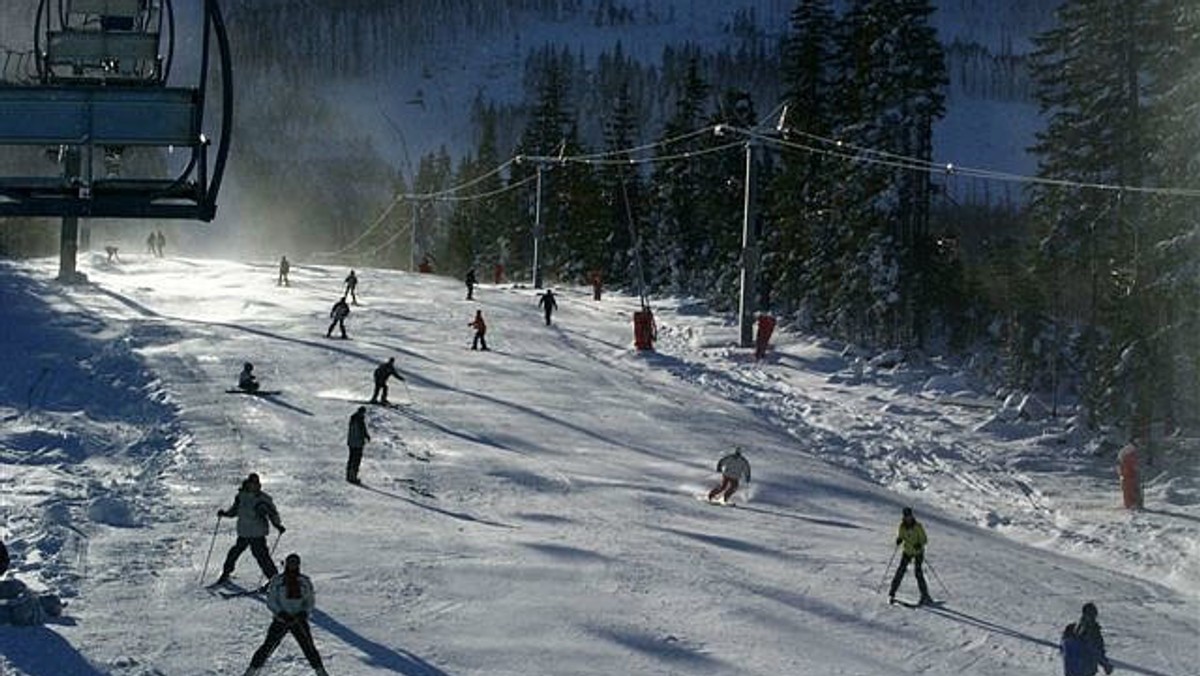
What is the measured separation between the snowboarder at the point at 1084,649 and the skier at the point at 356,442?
451 inches

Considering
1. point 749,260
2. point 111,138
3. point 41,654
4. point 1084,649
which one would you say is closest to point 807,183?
point 749,260

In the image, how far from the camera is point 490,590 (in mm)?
15453

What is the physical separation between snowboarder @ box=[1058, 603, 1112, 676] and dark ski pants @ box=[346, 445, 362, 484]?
1159 cm

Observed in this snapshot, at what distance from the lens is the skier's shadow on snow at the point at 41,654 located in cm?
1191

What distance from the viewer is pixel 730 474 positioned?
2184 centimetres

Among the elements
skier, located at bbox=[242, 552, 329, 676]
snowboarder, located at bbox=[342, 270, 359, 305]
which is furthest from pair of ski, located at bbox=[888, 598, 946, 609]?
snowboarder, located at bbox=[342, 270, 359, 305]

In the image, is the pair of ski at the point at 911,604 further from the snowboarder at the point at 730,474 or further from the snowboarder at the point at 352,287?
the snowboarder at the point at 352,287

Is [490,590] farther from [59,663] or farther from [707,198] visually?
[707,198]

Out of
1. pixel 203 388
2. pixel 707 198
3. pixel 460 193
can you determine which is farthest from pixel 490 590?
pixel 460 193

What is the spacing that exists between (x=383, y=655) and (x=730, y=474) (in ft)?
33.0

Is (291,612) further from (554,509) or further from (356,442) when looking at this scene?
(356,442)

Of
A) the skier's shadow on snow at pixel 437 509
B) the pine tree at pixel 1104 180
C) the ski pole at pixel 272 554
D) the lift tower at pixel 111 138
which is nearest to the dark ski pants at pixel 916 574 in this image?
the skier's shadow on snow at pixel 437 509

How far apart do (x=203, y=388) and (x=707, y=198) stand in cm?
3796

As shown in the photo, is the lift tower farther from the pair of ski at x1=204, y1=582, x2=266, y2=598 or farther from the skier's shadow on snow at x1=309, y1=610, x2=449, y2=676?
the pair of ski at x1=204, y1=582, x2=266, y2=598
